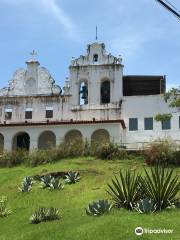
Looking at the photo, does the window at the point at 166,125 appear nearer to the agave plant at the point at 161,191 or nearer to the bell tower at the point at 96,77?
the bell tower at the point at 96,77

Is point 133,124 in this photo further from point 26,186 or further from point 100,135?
point 26,186

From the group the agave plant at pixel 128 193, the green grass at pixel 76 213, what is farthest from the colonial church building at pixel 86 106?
the agave plant at pixel 128 193

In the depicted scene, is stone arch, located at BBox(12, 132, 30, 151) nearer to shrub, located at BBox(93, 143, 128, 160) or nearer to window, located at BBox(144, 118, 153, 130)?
window, located at BBox(144, 118, 153, 130)

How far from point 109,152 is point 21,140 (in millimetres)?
13717

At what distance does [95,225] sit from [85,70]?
36.6 meters

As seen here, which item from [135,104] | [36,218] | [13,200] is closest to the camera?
[36,218]

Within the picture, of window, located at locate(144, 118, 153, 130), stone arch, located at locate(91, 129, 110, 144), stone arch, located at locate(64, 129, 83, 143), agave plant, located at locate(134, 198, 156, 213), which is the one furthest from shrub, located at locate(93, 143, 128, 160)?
agave plant, located at locate(134, 198, 156, 213)

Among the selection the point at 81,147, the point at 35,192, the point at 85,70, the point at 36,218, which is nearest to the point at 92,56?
the point at 85,70

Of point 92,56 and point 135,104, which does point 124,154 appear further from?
point 92,56

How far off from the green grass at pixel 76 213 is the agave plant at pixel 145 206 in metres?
0.31

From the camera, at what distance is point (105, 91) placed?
55062 mm

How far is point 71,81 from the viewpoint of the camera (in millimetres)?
54781

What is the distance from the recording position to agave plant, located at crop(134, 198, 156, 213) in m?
20.7

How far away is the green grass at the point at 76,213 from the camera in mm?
18656
